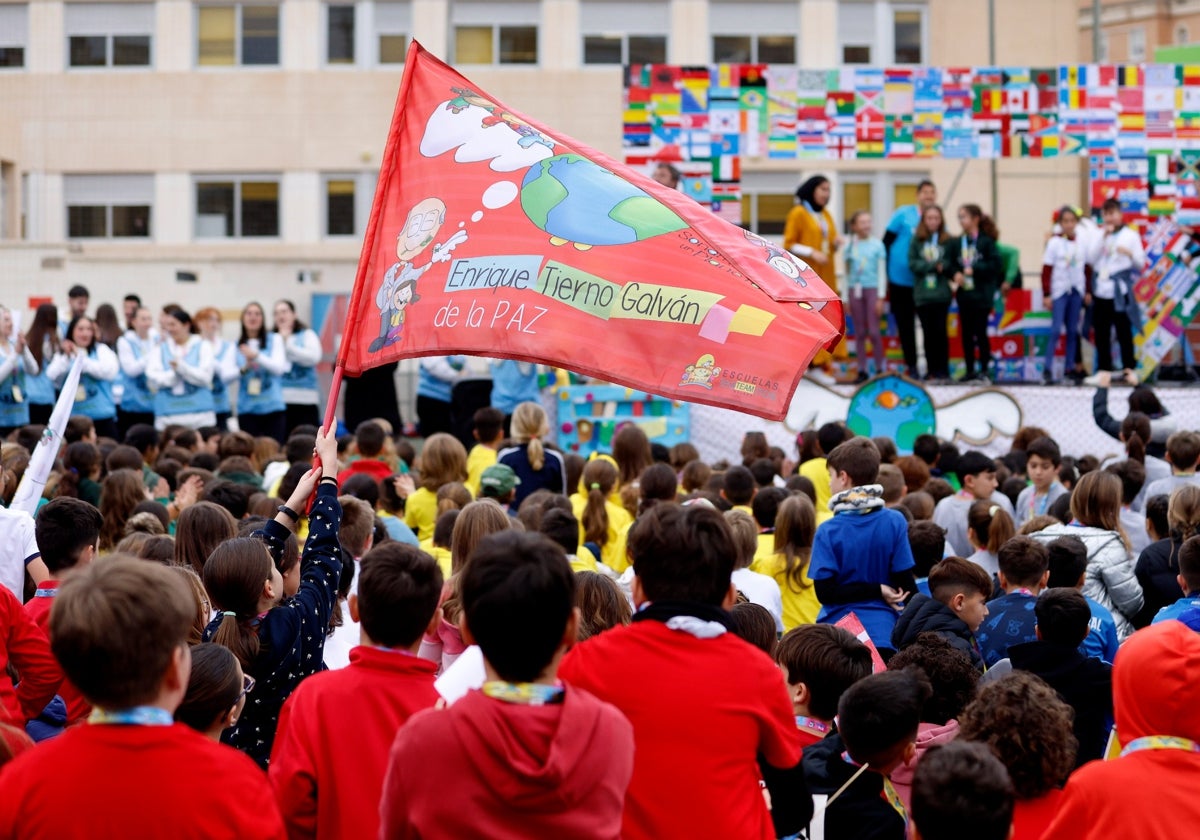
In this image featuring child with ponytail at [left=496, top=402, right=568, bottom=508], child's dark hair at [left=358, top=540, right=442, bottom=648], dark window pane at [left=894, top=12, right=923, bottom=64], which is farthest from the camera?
dark window pane at [left=894, top=12, right=923, bottom=64]

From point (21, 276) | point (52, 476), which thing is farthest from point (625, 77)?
point (21, 276)

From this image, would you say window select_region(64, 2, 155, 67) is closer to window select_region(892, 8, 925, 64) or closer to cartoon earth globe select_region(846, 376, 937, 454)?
window select_region(892, 8, 925, 64)

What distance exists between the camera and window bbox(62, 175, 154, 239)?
28938 mm

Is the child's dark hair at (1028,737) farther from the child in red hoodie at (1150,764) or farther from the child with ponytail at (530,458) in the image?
the child with ponytail at (530,458)

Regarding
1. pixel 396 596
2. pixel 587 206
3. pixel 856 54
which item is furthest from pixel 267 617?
pixel 856 54

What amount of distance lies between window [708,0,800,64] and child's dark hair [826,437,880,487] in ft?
75.8

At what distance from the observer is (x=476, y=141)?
20.0 ft

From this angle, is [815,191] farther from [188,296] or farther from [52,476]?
[188,296]

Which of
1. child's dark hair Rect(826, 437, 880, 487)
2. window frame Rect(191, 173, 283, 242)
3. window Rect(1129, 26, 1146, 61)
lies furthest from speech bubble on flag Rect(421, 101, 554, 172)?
window Rect(1129, 26, 1146, 61)

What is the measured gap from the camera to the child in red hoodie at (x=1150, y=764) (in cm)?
366

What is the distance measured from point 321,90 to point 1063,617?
25.1 m

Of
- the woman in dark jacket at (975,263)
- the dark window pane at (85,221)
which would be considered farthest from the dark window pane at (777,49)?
the woman in dark jacket at (975,263)

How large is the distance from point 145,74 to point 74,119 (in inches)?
61.0

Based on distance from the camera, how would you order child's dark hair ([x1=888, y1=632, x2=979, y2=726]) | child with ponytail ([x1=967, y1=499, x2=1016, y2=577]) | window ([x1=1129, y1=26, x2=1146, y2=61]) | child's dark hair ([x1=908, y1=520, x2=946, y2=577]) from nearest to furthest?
child's dark hair ([x1=888, y1=632, x2=979, y2=726]) → child's dark hair ([x1=908, y1=520, x2=946, y2=577]) → child with ponytail ([x1=967, y1=499, x2=1016, y2=577]) → window ([x1=1129, y1=26, x2=1146, y2=61])
